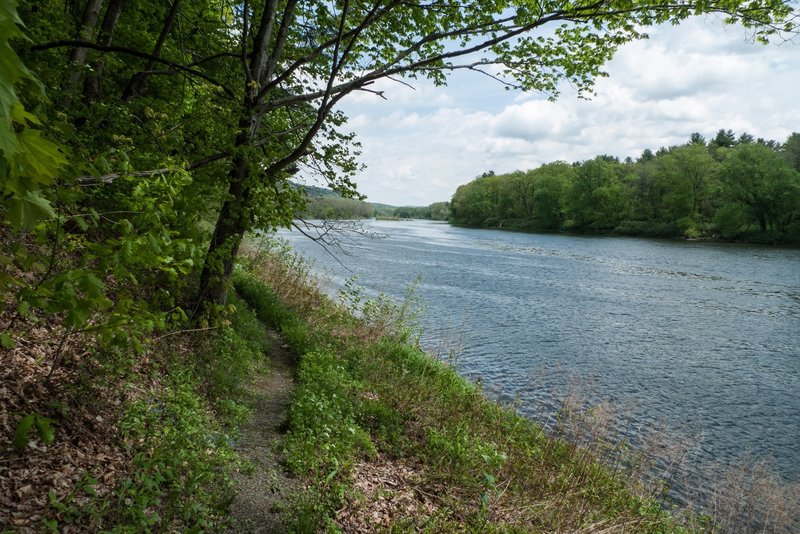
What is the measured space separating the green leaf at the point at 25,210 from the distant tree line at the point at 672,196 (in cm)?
7296

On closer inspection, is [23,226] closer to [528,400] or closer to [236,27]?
[236,27]

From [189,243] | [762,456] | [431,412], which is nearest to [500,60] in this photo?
[431,412]

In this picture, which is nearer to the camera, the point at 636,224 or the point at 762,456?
the point at 762,456

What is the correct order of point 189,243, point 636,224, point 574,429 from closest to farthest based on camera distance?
point 189,243 → point 574,429 → point 636,224

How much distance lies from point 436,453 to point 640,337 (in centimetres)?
1484

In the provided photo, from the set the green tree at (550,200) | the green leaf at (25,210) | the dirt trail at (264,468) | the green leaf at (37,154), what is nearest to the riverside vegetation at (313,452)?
the dirt trail at (264,468)

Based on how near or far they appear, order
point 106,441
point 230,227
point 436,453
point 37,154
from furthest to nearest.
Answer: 1. point 230,227
2. point 436,453
3. point 106,441
4. point 37,154

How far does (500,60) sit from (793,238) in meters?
67.0

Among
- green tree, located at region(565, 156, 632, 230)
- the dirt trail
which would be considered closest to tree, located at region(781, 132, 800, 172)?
green tree, located at region(565, 156, 632, 230)

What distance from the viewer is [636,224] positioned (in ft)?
257

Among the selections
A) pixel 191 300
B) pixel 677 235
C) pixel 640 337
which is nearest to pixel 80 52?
pixel 191 300

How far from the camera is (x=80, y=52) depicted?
7.68 meters

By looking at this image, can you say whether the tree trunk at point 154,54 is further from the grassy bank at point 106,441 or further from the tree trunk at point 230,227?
the grassy bank at point 106,441

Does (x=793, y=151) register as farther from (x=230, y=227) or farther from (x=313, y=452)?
(x=313, y=452)
